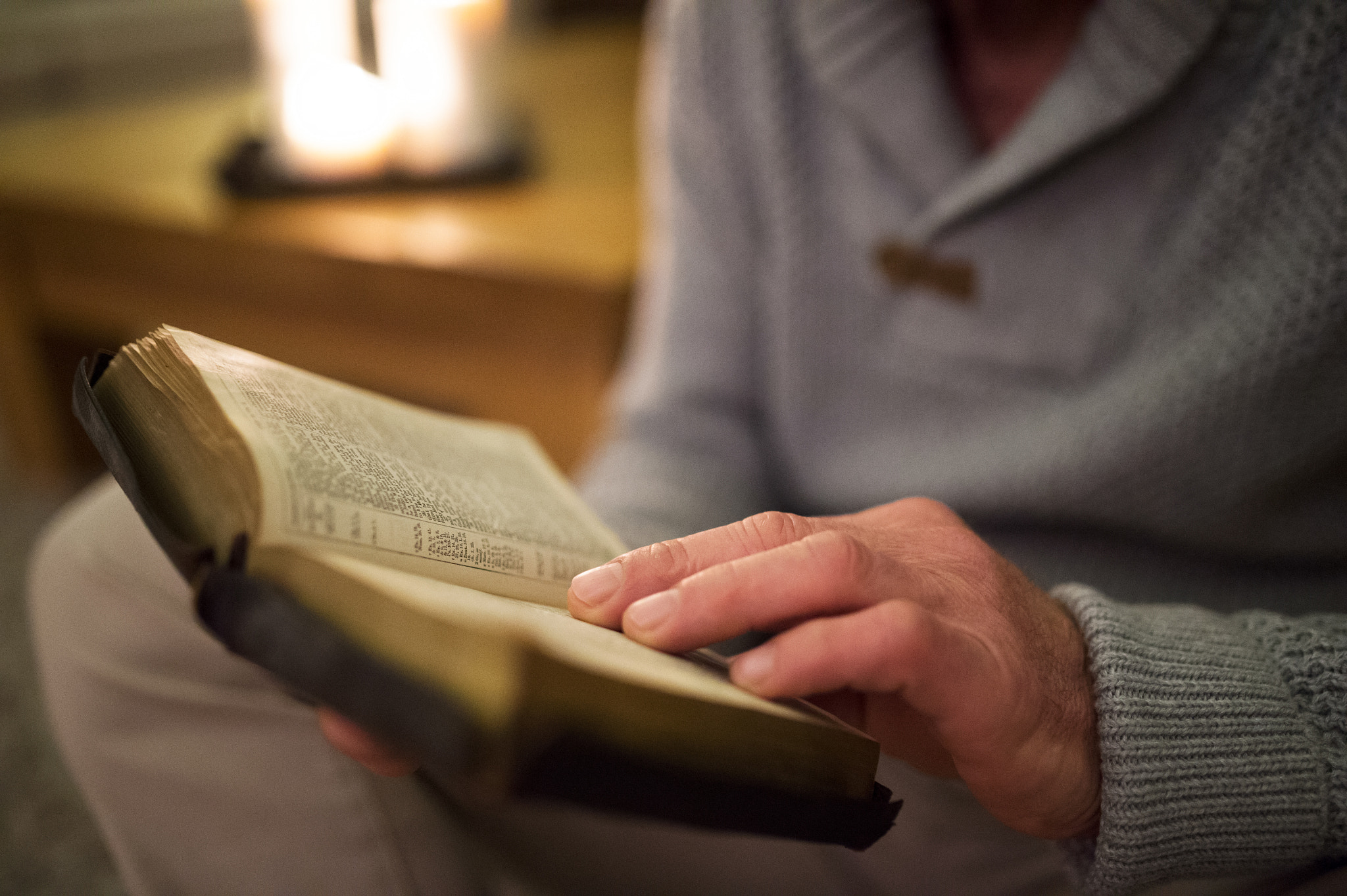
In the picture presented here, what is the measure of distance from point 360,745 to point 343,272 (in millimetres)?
662

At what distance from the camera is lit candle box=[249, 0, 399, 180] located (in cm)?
96

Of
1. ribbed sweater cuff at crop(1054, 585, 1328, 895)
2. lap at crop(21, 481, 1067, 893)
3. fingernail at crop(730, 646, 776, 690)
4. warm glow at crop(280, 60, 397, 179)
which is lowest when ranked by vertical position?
lap at crop(21, 481, 1067, 893)

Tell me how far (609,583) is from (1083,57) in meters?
0.37

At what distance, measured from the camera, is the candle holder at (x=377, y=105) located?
0.96 m

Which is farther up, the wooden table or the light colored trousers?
the wooden table

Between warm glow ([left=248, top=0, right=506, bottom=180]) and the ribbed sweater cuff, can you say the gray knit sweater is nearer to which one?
the ribbed sweater cuff

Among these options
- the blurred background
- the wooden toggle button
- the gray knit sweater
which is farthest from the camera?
the blurred background

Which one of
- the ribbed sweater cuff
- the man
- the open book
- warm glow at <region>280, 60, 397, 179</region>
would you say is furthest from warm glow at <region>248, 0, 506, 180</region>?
the ribbed sweater cuff

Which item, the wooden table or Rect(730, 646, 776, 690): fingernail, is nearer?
Rect(730, 646, 776, 690): fingernail

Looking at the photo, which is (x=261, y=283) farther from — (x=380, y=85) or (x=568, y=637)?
(x=568, y=637)

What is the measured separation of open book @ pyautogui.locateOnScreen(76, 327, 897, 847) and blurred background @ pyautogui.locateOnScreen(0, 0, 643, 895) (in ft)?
1.48

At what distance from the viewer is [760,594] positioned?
250mm

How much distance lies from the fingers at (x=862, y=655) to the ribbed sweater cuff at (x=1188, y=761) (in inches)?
3.4

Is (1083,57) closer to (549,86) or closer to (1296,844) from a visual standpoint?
(1296,844)
